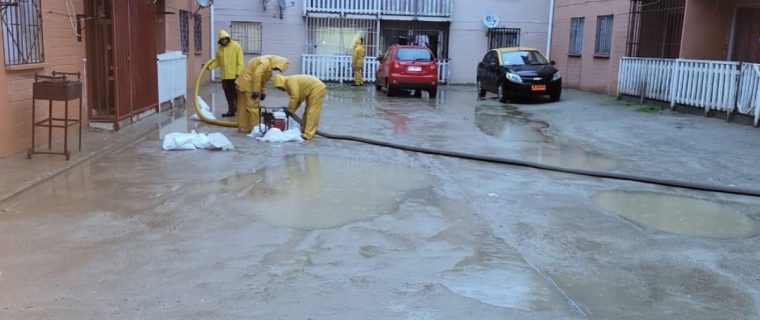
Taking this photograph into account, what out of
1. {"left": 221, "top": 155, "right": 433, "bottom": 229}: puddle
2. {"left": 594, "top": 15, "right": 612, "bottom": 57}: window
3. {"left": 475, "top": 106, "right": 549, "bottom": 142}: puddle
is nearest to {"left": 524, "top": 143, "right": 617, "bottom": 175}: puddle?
{"left": 475, "top": 106, "right": 549, "bottom": 142}: puddle

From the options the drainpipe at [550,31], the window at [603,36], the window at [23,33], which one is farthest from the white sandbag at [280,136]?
the drainpipe at [550,31]

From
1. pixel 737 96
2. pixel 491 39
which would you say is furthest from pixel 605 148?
pixel 491 39

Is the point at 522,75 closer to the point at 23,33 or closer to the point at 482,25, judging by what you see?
the point at 482,25

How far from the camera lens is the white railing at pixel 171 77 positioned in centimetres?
1259

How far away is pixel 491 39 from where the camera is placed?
24391 mm

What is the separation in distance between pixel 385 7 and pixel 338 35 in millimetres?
2044

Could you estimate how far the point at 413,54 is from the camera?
18438 mm

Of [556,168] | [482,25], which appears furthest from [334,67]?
[556,168]

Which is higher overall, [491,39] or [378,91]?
[491,39]

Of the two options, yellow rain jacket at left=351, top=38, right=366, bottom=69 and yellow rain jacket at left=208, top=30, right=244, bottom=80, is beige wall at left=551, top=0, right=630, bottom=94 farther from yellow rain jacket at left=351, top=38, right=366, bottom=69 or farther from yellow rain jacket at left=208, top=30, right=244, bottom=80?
yellow rain jacket at left=208, top=30, right=244, bottom=80

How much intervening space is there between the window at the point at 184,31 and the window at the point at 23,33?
919 centimetres

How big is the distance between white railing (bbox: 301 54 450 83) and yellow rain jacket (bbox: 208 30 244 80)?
1136 cm

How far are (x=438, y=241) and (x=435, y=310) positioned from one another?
1.37 m

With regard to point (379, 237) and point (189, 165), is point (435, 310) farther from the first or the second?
point (189, 165)
